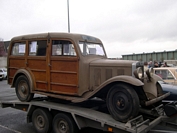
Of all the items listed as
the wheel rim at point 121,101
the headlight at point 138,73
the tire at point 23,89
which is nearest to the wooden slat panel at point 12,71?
the tire at point 23,89

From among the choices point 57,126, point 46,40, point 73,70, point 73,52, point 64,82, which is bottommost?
point 57,126

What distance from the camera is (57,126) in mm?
5066

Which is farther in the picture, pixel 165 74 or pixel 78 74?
pixel 165 74

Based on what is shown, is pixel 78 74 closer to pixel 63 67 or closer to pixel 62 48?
pixel 63 67

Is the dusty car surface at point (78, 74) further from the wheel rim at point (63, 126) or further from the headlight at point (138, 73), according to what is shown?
the wheel rim at point (63, 126)

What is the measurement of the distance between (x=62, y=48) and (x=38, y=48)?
83 cm

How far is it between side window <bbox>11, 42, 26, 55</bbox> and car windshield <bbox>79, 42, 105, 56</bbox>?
6.23 feet

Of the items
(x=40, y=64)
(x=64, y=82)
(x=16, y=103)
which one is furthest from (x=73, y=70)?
(x=16, y=103)

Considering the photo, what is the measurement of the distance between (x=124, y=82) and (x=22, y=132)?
3.31 m

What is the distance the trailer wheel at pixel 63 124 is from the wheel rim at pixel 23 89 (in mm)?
1412

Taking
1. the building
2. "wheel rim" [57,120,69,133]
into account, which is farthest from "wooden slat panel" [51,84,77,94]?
the building

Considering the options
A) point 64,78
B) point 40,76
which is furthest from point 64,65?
point 40,76

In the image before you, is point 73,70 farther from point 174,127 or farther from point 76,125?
point 174,127

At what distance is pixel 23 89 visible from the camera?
19.5 feet
